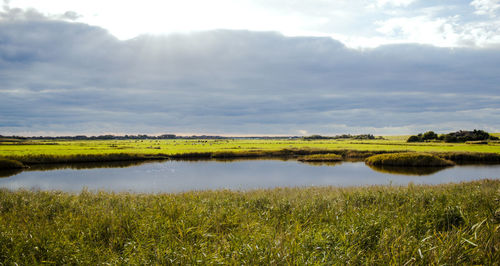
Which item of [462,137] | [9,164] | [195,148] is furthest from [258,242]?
[462,137]

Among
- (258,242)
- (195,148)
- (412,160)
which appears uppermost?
(258,242)

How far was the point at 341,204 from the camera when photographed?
10.1m

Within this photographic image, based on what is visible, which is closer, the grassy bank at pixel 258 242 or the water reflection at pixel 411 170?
the grassy bank at pixel 258 242

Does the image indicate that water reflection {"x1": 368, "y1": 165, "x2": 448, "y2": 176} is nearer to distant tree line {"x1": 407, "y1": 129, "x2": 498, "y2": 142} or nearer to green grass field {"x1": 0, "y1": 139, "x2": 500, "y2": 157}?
green grass field {"x1": 0, "y1": 139, "x2": 500, "y2": 157}

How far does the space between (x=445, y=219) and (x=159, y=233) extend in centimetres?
736

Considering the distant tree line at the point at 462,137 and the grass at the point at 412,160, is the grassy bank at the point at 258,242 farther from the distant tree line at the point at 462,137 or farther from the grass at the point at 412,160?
the distant tree line at the point at 462,137

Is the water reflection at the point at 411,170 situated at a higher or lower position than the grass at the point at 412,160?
lower

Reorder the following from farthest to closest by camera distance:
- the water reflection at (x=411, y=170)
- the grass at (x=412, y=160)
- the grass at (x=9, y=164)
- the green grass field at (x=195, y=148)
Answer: the green grass field at (x=195, y=148) < the grass at (x=412, y=160) < the grass at (x=9, y=164) < the water reflection at (x=411, y=170)

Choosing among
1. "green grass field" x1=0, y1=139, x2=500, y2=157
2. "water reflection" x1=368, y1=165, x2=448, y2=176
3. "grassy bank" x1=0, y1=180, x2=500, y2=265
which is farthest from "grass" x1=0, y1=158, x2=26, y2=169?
"water reflection" x1=368, y1=165, x2=448, y2=176

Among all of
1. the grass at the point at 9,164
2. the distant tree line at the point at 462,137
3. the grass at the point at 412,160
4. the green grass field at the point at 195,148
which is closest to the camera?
the grass at the point at 9,164

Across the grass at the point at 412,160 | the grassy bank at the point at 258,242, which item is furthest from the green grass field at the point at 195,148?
the grassy bank at the point at 258,242

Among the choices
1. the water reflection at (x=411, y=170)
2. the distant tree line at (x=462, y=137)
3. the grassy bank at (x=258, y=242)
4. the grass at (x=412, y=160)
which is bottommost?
the water reflection at (x=411, y=170)

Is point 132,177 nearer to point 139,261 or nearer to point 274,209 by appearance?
point 274,209

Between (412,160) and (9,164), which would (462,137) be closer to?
(412,160)
